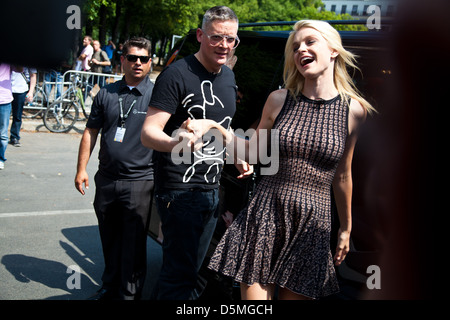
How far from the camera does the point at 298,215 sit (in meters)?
2.45

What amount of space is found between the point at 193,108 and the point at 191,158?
0.29 metres

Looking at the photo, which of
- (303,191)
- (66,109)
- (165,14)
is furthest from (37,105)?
(165,14)

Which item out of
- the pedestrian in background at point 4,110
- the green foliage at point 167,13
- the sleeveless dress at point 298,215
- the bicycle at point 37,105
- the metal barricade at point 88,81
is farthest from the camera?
the green foliage at point 167,13

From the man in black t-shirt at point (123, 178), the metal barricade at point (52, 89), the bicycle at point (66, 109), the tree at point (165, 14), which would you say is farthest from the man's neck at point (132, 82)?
the tree at point (165, 14)

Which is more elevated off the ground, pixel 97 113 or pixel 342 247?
pixel 97 113

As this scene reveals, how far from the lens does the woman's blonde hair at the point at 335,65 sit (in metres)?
2.52

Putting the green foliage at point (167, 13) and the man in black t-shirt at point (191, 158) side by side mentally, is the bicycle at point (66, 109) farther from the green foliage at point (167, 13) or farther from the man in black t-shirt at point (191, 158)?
the man in black t-shirt at point (191, 158)

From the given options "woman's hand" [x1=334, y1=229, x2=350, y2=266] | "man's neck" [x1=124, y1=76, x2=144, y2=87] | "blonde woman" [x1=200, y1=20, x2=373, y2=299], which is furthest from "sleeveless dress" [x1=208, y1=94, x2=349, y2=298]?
"man's neck" [x1=124, y1=76, x2=144, y2=87]

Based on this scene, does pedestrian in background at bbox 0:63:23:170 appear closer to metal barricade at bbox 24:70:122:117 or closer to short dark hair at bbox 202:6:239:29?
metal barricade at bbox 24:70:122:117

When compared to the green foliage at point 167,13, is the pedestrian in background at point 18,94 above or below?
below

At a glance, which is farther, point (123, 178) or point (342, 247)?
point (123, 178)

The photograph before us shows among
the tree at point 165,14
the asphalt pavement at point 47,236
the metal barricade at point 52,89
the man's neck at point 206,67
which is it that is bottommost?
the asphalt pavement at point 47,236

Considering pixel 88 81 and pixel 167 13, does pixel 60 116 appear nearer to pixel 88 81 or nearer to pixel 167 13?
pixel 88 81

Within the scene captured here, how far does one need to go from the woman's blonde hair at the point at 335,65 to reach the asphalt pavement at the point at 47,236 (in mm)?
2366
